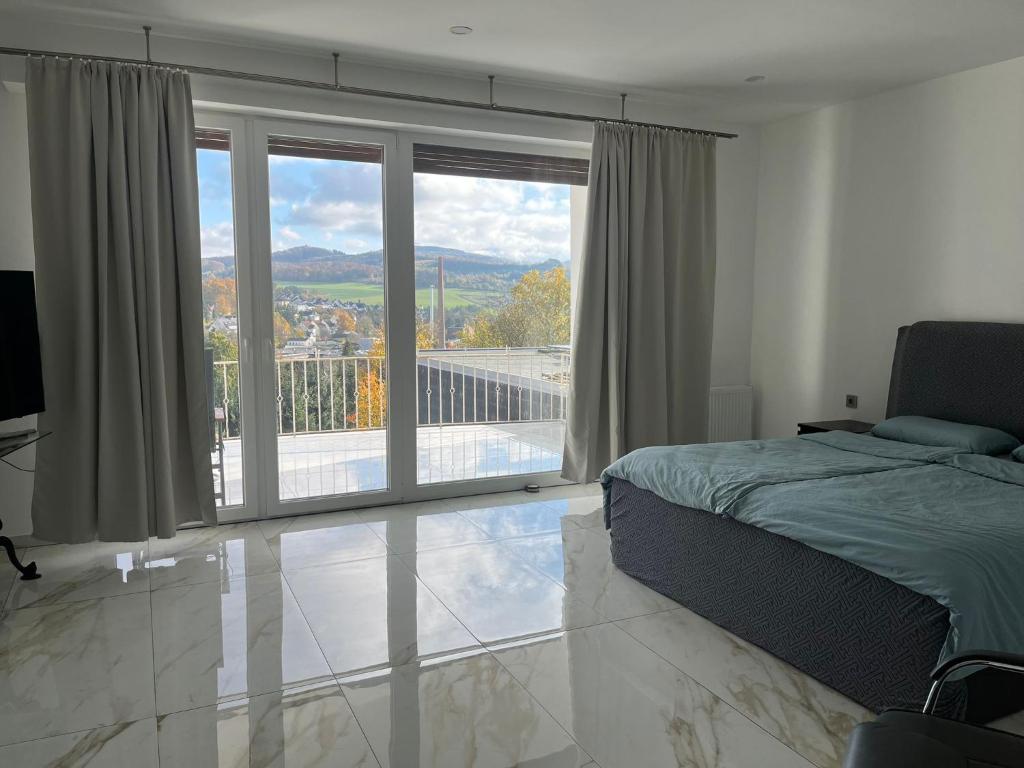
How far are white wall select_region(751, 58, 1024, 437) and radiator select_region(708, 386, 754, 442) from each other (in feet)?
0.37

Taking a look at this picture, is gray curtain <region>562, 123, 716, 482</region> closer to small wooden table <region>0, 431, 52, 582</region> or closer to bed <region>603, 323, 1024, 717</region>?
bed <region>603, 323, 1024, 717</region>

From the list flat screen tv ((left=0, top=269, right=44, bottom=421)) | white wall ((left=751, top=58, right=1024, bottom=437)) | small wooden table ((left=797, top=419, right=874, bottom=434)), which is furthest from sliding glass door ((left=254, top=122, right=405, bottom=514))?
white wall ((left=751, top=58, right=1024, bottom=437))

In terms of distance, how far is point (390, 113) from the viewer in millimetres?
4367

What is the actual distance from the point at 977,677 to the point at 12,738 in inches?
111

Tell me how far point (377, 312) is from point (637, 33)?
2.13m

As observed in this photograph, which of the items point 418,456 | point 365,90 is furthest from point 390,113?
point 418,456

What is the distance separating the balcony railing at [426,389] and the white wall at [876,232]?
5.31ft

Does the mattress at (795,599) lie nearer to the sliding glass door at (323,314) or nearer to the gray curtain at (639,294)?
the gray curtain at (639,294)

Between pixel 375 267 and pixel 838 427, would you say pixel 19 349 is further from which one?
pixel 838 427

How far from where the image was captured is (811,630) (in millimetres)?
2605

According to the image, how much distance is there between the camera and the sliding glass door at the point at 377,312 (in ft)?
14.0

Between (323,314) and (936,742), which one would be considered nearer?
(936,742)

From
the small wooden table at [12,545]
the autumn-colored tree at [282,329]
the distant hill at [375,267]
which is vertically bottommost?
the small wooden table at [12,545]

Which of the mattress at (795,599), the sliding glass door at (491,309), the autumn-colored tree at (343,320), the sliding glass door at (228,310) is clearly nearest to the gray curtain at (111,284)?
the sliding glass door at (228,310)
